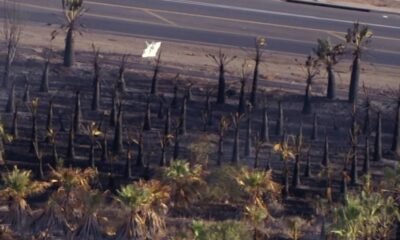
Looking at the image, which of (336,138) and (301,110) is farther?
(301,110)

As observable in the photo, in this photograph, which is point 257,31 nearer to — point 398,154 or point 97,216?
point 398,154

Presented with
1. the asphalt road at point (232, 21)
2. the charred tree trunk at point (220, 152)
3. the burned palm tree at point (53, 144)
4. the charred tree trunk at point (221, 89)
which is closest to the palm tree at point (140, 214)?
the burned palm tree at point (53, 144)

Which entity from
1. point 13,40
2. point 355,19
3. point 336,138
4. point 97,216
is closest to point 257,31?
point 355,19

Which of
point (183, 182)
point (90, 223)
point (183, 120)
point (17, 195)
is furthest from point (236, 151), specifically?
point (17, 195)

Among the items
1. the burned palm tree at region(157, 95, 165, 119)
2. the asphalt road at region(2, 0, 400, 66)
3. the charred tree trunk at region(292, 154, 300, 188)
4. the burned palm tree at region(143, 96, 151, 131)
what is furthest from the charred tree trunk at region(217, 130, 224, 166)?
the asphalt road at region(2, 0, 400, 66)

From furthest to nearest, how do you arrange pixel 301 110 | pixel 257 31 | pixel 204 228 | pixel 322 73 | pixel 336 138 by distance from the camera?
pixel 257 31 < pixel 322 73 < pixel 301 110 < pixel 336 138 < pixel 204 228

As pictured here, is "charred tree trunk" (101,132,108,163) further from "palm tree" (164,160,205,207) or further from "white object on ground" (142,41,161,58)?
"white object on ground" (142,41,161,58)

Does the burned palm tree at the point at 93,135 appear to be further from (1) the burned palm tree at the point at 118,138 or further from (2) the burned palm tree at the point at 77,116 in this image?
(1) the burned palm tree at the point at 118,138

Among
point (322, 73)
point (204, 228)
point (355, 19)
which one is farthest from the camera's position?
point (355, 19)
